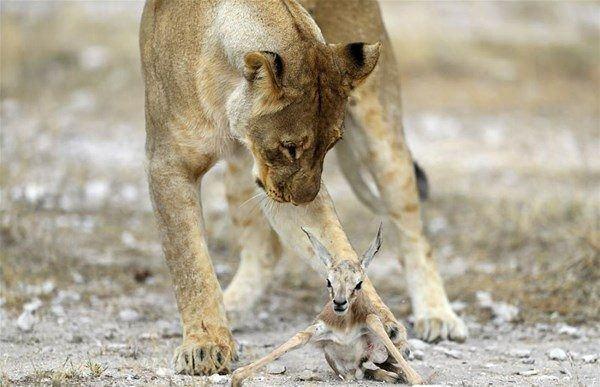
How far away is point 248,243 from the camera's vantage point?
6344mm

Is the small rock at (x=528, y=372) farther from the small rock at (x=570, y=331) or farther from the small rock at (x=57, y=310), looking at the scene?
the small rock at (x=57, y=310)

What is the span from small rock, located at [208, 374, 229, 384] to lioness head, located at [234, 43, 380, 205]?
71 centimetres

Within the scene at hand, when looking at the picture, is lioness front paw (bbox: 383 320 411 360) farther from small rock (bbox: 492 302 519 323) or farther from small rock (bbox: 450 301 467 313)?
small rock (bbox: 450 301 467 313)

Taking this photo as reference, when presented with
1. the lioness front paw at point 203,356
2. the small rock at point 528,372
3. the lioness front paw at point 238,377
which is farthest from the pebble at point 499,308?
the lioness front paw at point 238,377

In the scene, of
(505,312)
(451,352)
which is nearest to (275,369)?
(451,352)

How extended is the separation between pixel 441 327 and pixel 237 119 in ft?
5.80

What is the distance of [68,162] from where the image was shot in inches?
374

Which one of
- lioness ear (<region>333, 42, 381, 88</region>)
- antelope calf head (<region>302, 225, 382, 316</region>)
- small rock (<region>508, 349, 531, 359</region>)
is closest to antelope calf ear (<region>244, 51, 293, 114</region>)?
lioness ear (<region>333, 42, 381, 88</region>)

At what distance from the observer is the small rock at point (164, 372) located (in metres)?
4.51

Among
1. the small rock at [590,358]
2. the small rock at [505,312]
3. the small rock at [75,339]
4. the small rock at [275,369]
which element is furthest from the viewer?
the small rock at [505,312]

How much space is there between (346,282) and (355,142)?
204cm

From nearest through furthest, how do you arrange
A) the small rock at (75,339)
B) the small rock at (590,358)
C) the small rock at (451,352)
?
1. the small rock at (590,358)
2. the small rock at (451,352)
3. the small rock at (75,339)

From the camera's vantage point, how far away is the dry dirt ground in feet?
17.4

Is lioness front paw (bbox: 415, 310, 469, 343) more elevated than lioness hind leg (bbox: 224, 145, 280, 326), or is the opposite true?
lioness hind leg (bbox: 224, 145, 280, 326)
